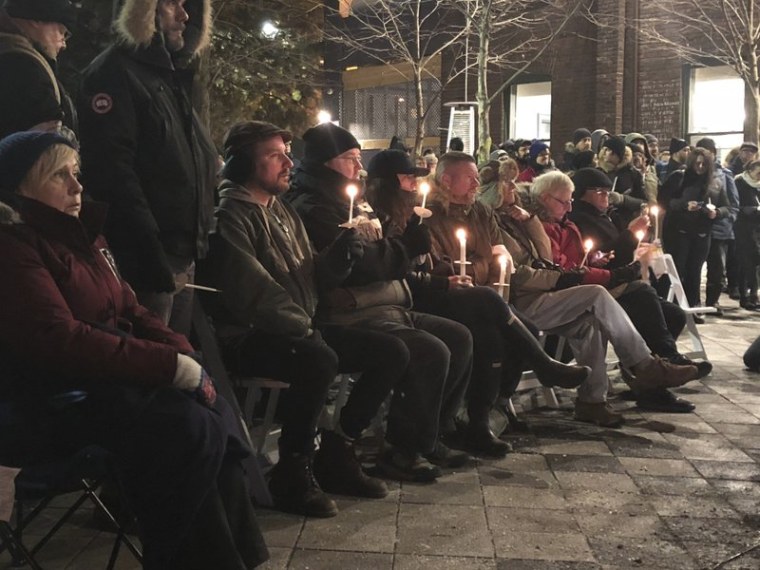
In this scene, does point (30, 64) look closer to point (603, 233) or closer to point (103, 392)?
point (103, 392)

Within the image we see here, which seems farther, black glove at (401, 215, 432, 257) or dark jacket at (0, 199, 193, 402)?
black glove at (401, 215, 432, 257)

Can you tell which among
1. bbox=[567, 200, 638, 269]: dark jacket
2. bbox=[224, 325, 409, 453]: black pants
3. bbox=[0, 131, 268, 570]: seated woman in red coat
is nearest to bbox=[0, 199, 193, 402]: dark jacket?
bbox=[0, 131, 268, 570]: seated woman in red coat

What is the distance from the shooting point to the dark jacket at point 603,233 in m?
7.02

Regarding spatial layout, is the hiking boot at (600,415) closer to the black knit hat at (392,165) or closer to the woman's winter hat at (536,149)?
the black knit hat at (392,165)

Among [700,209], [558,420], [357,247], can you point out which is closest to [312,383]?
[357,247]

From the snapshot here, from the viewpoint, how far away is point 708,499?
4.57m

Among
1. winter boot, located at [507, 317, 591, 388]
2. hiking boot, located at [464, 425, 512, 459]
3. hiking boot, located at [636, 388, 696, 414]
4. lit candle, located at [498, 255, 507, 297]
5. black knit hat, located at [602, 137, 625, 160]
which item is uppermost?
black knit hat, located at [602, 137, 625, 160]

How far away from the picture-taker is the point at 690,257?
420 inches

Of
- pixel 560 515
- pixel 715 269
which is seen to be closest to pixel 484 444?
pixel 560 515

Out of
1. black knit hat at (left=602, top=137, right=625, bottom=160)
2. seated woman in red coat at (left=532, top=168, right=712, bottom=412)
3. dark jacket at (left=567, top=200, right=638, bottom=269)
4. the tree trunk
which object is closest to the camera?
seated woman in red coat at (left=532, top=168, right=712, bottom=412)

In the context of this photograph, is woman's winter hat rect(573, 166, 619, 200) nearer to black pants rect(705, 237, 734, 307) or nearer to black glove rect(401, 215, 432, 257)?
black glove rect(401, 215, 432, 257)

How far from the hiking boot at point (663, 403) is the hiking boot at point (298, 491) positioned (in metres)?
3.11

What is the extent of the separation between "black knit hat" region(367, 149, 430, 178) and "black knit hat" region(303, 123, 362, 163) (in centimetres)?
41

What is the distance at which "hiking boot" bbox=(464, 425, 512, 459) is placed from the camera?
527cm
